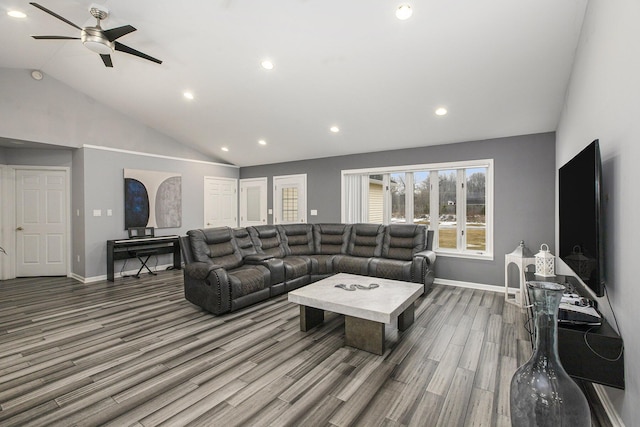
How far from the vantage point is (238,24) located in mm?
3061

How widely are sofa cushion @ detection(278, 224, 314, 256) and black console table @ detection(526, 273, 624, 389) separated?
409 centimetres

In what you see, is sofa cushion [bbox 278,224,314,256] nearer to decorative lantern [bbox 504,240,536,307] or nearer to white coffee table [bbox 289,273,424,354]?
white coffee table [bbox 289,273,424,354]

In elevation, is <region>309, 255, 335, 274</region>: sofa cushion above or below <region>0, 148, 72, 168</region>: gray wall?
below

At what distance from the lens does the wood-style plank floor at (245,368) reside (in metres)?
1.89

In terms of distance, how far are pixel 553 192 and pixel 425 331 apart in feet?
9.63

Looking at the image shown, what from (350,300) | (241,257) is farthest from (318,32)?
(241,257)

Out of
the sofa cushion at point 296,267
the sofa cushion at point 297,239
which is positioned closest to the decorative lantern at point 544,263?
the sofa cushion at point 296,267

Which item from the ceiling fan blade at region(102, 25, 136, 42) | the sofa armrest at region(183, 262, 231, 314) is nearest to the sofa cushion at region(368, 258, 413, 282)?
the sofa armrest at region(183, 262, 231, 314)

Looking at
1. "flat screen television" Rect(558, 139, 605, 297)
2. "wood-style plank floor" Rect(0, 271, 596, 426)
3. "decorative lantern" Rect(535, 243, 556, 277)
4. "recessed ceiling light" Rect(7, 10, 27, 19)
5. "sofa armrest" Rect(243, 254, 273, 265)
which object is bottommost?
"wood-style plank floor" Rect(0, 271, 596, 426)

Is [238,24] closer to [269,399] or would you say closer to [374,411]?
[269,399]

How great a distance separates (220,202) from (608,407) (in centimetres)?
743

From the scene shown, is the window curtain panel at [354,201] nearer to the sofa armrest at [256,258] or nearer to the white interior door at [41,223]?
the sofa armrest at [256,258]

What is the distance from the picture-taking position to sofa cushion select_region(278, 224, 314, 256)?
541 centimetres

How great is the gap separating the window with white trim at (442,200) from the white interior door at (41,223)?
5.54m
